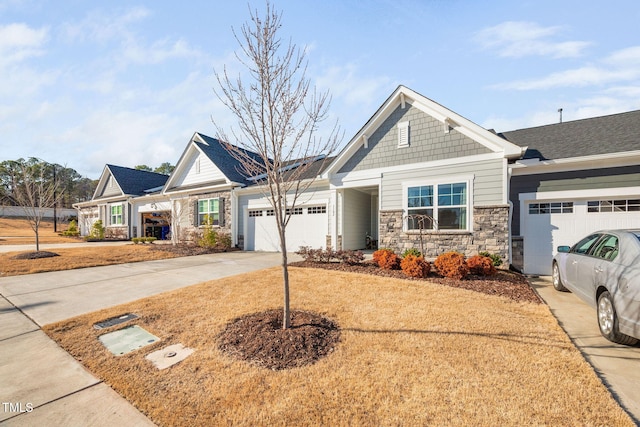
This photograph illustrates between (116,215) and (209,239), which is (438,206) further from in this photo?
(116,215)

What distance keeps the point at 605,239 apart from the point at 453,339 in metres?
3.61

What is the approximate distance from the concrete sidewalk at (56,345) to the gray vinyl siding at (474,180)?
580cm

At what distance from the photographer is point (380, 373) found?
288 centimetres

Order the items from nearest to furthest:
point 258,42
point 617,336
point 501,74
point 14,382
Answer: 1. point 14,382
2. point 617,336
3. point 258,42
4. point 501,74

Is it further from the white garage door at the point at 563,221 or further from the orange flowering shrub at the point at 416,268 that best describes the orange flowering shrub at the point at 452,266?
the white garage door at the point at 563,221

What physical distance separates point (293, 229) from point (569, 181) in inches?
406

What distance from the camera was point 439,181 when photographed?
30.2 ft

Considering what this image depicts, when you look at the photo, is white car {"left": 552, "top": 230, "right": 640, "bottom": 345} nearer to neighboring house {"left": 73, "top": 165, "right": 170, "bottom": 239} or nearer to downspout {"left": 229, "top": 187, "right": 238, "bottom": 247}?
downspout {"left": 229, "top": 187, "right": 238, "bottom": 247}

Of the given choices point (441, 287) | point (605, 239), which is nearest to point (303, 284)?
point (441, 287)

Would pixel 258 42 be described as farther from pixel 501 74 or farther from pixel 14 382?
pixel 501 74

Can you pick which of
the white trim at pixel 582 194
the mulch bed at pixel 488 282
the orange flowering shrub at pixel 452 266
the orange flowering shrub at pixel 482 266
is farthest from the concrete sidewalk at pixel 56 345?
the white trim at pixel 582 194

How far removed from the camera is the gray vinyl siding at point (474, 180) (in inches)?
328

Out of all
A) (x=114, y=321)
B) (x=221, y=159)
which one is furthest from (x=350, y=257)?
(x=221, y=159)

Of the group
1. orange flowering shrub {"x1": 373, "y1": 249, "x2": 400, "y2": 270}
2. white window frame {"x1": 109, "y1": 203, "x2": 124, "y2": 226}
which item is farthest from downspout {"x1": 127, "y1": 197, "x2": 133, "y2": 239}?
orange flowering shrub {"x1": 373, "y1": 249, "x2": 400, "y2": 270}
